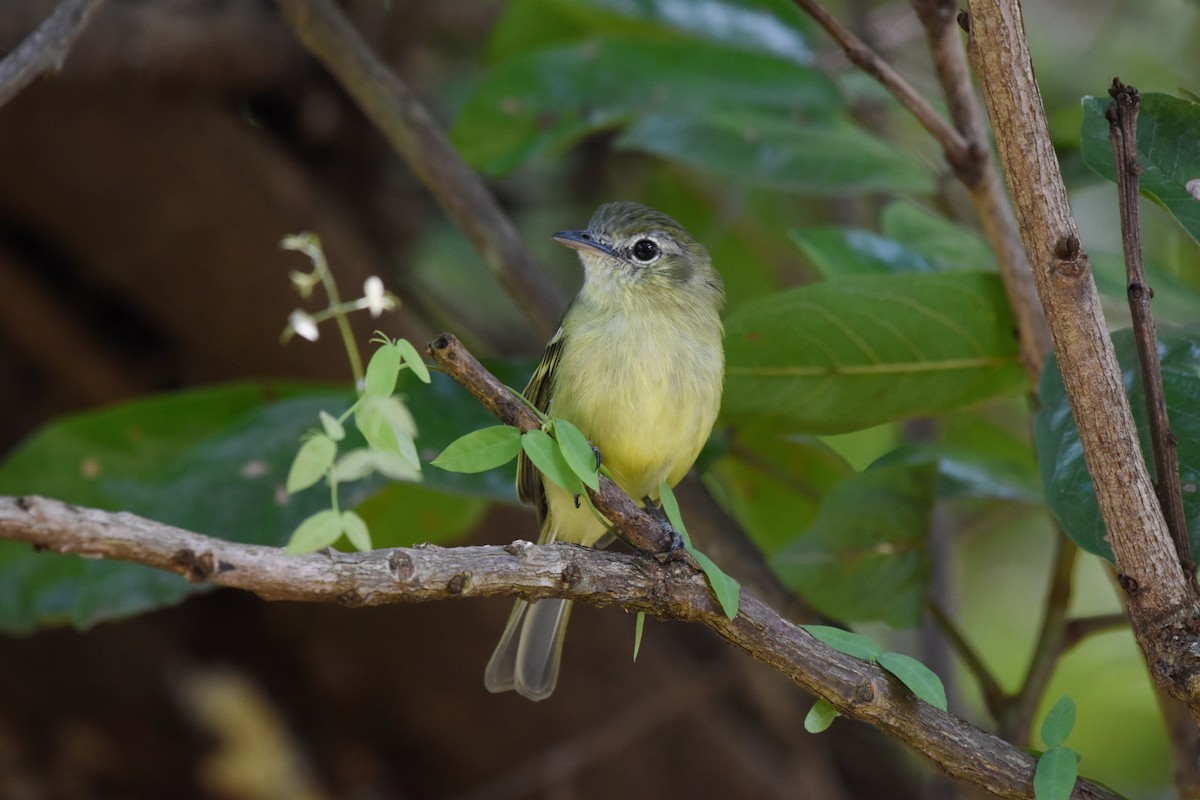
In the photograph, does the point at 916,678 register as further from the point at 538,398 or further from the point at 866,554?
the point at 538,398

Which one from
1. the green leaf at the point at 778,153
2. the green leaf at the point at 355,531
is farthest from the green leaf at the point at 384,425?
the green leaf at the point at 778,153

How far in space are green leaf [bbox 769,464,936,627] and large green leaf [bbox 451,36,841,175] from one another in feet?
4.08

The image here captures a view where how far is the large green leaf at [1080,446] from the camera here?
6.73ft

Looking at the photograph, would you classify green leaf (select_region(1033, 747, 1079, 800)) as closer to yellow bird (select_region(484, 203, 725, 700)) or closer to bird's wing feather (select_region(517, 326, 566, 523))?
yellow bird (select_region(484, 203, 725, 700))

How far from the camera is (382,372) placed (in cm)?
160

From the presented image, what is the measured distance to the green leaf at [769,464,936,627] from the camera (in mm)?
2875

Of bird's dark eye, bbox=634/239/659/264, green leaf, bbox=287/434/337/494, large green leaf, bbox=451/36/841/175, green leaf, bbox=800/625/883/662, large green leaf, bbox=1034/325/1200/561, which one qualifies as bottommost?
green leaf, bbox=800/625/883/662

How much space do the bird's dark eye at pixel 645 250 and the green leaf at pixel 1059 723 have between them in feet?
4.96

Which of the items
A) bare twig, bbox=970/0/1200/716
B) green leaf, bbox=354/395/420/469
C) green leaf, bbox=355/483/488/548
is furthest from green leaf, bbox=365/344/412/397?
green leaf, bbox=355/483/488/548

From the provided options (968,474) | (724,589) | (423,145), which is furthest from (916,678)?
(423,145)

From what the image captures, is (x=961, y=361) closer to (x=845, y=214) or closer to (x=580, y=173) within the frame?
(x=845, y=214)

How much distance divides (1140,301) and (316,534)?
1.24 meters

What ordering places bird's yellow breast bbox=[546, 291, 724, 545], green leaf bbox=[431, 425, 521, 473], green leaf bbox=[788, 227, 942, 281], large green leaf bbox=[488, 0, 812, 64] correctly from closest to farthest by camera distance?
green leaf bbox=[431, 425, 521, 473], bird's yellow breast bbox=[546, 291, 724, 545], green leaf bbox=[788, 227, 942, 281], large green leaf bbox=[488, 0, 812, 64]

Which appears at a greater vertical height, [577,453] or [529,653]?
[577,453]
